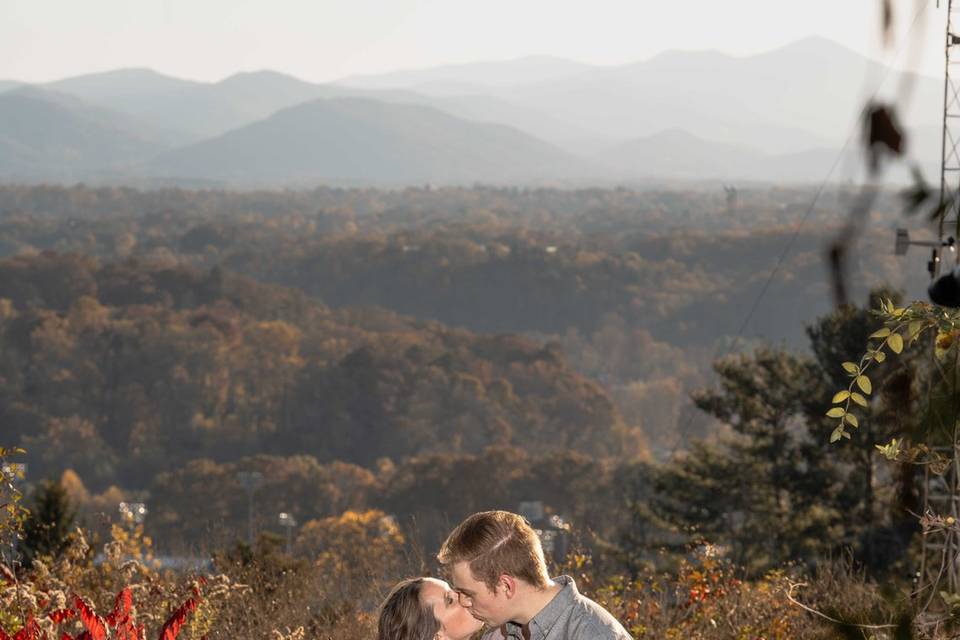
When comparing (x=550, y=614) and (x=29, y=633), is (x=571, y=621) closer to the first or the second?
(x=550, y=614)

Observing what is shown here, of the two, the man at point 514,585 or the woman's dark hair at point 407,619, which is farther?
the woman's dark hair at point 407,619

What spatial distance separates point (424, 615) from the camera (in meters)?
3.18

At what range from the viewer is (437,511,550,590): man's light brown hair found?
Result: 2.85m

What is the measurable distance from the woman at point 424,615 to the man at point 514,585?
0.25 metres

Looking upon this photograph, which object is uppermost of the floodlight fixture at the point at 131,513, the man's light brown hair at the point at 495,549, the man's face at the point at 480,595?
the man's light brown hair at the point at 495,549

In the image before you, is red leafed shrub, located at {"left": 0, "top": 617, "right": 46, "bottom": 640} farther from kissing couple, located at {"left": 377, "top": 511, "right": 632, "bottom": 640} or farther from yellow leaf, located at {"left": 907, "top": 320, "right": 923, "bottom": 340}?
yellow leaf, located at {"left": 907, "top": 320, "right": 923, "bottom": 340}

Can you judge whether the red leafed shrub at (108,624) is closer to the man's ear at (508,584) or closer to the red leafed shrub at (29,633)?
the red leafed shrub at (29,633)

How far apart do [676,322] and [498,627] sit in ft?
376

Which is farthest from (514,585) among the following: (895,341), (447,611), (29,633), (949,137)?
(949,137)

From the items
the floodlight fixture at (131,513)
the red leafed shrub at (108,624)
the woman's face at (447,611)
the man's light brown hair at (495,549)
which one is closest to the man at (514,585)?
the man's light brown hair at (495,549)

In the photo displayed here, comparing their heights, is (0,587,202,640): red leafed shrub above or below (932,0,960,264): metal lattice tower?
below

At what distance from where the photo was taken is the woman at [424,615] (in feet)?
10.4

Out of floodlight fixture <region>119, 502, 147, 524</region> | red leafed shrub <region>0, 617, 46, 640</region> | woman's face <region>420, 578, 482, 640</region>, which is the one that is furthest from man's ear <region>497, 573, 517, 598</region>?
floodlight fixture <region>119, 502, 147, 524</region>

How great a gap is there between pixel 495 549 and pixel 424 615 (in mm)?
→ 410
